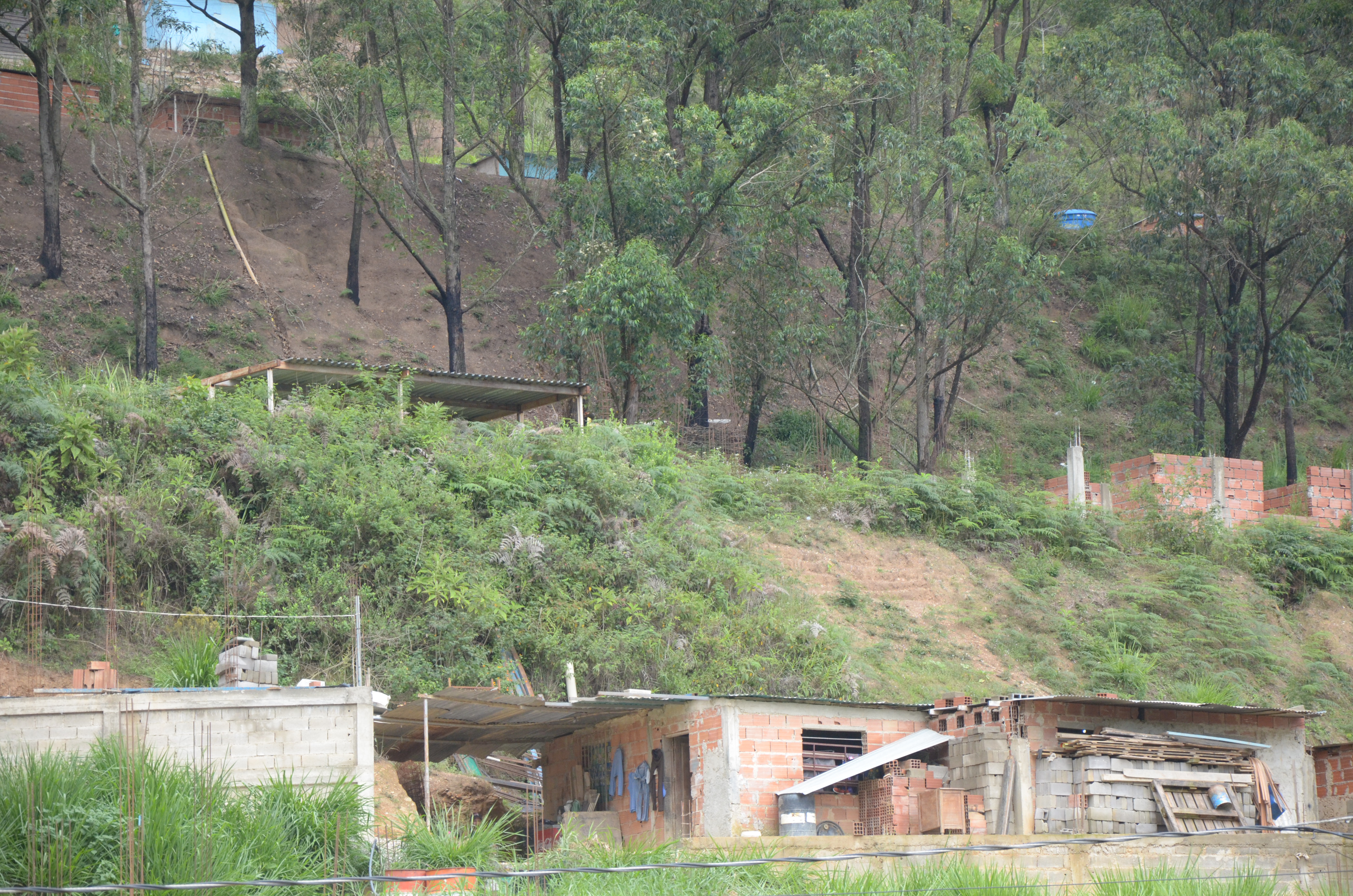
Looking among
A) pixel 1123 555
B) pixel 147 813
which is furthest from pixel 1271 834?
pixel 1123 555

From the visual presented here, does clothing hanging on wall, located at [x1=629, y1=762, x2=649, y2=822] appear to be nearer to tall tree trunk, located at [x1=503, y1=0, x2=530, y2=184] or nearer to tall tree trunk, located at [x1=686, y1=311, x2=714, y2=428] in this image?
tall tree trunk, located at [x1=686, y1=311, x2=714, y2=428]

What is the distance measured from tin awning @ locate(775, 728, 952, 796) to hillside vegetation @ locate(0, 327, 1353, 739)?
389cm

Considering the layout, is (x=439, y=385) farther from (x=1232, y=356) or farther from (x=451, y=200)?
(x=1232, y=356)

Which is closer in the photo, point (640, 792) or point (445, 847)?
point (445, 847)

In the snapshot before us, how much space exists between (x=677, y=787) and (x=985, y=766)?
11.9 ft

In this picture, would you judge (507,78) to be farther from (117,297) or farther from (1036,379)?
(1036,379)

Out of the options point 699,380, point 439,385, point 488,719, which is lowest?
point 488,719

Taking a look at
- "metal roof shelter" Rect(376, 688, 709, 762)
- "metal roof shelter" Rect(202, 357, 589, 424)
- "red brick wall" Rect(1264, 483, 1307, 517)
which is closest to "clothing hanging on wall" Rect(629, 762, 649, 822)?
"metal roof shelter" Rect(376, 688, 709, 762)

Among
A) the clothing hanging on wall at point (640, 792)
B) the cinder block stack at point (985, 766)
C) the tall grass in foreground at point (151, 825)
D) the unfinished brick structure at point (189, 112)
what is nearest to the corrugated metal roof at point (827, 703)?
the cinder block stack at point (985, 766)

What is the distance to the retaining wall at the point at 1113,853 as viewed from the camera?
488 inches

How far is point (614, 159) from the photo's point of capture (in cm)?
2880

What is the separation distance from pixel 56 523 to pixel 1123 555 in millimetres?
19026

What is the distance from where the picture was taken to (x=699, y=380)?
28688 mm

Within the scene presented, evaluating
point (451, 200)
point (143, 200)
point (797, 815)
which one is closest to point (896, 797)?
point (797, 815)
